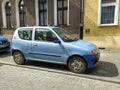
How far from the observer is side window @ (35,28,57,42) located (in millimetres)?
5504

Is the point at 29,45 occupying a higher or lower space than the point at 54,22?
lower

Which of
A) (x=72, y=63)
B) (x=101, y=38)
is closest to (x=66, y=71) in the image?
(x=72, y=63)

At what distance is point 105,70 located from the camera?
17.5ft

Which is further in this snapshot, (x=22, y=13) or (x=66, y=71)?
(x=22, y=13)

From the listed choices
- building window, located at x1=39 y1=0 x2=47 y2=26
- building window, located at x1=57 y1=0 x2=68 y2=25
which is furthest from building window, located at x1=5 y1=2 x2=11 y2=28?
building window, located at x1=57 y1=0 x2=68 y2=25

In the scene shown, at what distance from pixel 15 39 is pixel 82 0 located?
19.0 feet

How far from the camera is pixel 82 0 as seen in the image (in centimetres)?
968

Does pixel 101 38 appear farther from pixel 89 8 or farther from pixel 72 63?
pixel 72 63


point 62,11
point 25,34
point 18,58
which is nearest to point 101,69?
point 25,34

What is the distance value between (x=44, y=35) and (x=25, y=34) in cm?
101

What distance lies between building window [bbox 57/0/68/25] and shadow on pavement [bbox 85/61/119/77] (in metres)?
5.91

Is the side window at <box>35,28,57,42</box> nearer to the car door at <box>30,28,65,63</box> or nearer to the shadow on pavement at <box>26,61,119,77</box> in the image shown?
the car door at <box>30,28,65,63</box>

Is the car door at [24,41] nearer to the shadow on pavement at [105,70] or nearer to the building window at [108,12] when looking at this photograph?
the shadow on pavement at [105,70]

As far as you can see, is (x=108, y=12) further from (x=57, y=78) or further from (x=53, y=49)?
(x=57, y=78)
